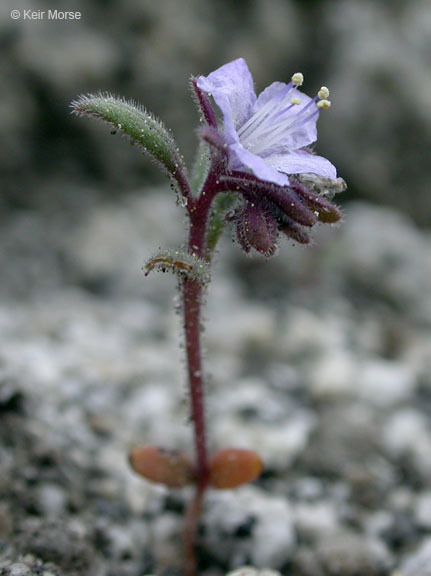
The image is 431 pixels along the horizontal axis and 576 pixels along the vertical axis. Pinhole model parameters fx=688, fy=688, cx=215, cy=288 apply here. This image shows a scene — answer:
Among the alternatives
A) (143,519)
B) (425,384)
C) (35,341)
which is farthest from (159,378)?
(425,384)

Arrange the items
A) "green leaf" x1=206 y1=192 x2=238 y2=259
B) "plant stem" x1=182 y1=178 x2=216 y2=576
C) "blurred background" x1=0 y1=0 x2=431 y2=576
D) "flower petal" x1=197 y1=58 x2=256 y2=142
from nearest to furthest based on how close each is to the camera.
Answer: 1. "flower petal" x1=197 y1=58 x2=256 y2=142
2. "plant stem" x1=182 y1=178 x2=216 y2=576
3. "green leaf" x1=206 y1=192 x2=238 y2=259
4. "blurred background" x1=0 y1=0 x2=431 y2=576

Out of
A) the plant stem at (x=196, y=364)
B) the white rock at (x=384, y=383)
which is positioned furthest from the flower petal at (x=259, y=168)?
the white rock at (x=384, y=383)

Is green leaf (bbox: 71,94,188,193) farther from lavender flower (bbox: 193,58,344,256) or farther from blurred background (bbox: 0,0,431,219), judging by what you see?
blurred background (bbox: 0,0,431,219)

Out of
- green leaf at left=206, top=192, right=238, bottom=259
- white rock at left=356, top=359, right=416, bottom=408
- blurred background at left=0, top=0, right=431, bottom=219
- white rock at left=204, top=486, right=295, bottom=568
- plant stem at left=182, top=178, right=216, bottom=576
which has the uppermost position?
blurred background at left=0, top=0, right=431, bottom=219

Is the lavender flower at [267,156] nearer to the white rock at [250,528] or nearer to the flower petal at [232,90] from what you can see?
the flower petal at [232,90]

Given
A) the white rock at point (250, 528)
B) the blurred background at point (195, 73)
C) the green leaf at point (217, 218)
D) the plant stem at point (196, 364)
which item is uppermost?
the blurred background at point (195, 73)

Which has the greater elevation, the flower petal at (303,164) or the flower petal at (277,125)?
the flower petal at (277,125)

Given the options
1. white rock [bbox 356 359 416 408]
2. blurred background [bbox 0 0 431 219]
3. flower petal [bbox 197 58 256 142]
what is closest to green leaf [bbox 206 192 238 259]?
flower petal [bbox 197 58 256 142]

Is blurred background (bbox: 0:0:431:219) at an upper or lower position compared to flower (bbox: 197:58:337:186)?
upper
